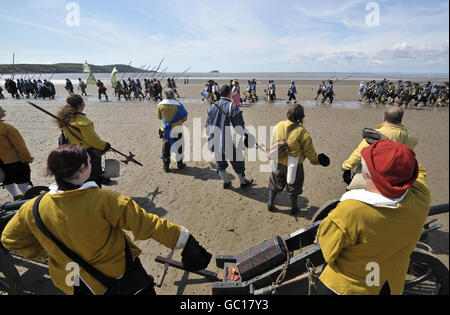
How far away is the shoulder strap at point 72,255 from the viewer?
1.45 m

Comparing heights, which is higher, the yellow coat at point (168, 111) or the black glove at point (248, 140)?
the yellow coat at point (168, 111)

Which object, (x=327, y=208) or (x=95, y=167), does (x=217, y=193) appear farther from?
(x=327, y=208)

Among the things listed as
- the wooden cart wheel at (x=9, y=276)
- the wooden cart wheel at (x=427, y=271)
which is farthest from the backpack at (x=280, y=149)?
the wooden cart wheel at (x=9, y=276)

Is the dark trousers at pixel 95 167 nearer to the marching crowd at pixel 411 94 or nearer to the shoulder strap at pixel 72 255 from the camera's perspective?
the shoulder strap at pixel 72 255

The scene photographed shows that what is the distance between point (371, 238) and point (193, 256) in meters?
1.23

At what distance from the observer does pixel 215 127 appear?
182 inches

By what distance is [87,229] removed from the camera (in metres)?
1.46

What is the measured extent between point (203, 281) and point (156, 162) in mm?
4392

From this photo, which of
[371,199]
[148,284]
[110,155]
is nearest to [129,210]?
[148,284]

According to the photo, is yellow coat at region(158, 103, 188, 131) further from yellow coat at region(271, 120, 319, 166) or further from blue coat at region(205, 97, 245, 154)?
yellow coat at region(271, 120, 319, 166)

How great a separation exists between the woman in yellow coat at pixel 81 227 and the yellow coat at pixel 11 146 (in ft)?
8.37

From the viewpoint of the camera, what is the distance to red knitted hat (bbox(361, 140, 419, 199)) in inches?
47.2

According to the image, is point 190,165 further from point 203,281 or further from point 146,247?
point 203,281

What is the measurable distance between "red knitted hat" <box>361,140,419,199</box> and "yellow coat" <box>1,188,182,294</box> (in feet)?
4.40
